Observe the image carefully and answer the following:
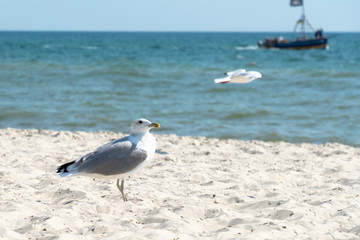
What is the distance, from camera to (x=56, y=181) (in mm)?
5027

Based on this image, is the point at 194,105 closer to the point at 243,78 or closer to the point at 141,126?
the point at 141,126

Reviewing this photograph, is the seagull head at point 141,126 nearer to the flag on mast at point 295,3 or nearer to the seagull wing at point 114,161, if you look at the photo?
the seagull wing at point 114,161

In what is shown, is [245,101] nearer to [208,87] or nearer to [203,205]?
[208,87]

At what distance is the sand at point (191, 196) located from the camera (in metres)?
3.62

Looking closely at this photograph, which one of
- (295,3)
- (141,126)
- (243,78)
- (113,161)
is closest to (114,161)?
(113,161)

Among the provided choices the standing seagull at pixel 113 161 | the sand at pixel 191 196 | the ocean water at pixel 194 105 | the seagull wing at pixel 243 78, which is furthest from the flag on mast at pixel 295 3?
the standing seagull at pixel 113 161

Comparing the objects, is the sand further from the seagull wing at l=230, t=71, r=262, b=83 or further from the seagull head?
the seagull wing at l=230, t=71, r=262, b=83

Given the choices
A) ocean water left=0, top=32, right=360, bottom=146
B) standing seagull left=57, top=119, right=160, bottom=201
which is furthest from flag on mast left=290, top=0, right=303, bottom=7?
standing seagull left=57, top=119, right=160, bottom=201

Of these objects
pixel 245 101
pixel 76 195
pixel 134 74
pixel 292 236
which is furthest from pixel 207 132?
pixel 134 74

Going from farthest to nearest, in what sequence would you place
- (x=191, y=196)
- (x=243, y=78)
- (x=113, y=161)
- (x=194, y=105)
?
(x=194, y=105), (x=191, y=196), (x=113, y=161), (x=243, y=78)

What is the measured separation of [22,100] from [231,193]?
8.83 m

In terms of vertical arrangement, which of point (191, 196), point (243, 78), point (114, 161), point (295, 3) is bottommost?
point (191, 196)

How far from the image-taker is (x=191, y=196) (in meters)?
4.64

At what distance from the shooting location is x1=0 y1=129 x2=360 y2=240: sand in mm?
3621
